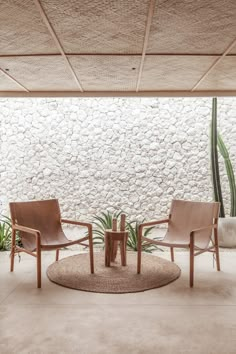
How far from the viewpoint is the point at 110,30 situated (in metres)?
2.75

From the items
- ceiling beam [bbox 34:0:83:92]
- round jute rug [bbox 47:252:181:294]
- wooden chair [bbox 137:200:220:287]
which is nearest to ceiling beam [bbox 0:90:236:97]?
ceiling beam [bbox 34:0:83:92]

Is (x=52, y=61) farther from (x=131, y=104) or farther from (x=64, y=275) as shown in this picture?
(x=131, y=104)

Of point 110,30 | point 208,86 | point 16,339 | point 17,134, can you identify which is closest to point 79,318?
point 16,339

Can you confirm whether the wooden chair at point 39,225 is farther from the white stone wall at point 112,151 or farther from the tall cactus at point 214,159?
the white stone wall at point 112,151

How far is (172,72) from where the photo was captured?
400 cm

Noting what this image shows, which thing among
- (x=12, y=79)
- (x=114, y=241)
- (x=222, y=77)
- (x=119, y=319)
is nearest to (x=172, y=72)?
(x=222, y=77)

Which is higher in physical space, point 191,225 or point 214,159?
point 214,159

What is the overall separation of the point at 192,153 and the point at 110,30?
430 centimetres

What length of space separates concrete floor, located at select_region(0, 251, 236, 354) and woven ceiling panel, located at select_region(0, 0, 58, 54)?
7.00 ft

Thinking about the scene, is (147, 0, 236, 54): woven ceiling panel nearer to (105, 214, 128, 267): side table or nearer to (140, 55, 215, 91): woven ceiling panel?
(140, 55, 215, 91): woven ceiling panel

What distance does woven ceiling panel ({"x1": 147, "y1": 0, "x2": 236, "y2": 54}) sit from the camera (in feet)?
7.71

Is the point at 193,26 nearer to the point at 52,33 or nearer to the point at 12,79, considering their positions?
the point at 52,33

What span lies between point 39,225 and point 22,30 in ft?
7.19

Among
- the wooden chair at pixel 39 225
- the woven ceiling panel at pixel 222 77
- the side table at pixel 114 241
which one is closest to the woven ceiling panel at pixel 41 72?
the wooden chair at pixel 39 225
